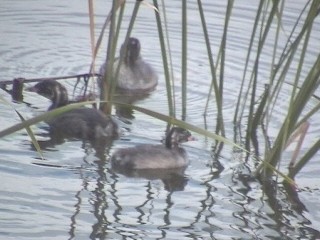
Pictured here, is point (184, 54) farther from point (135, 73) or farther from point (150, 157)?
point (135, 73)

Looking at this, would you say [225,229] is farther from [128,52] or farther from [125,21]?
[125,21]

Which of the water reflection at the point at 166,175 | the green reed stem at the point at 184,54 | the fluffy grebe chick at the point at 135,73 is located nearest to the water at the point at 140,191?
the water reflection at the point at 166,175

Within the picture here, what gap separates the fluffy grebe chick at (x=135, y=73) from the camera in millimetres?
9344

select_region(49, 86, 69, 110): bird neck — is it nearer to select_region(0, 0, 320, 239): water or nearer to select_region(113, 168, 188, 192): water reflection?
select_region(0, 0, 320, 239): water

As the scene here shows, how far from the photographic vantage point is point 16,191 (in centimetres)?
651

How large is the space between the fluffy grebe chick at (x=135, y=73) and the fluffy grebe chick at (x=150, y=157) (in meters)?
1.95

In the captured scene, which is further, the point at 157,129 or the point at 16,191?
the point at 157,129

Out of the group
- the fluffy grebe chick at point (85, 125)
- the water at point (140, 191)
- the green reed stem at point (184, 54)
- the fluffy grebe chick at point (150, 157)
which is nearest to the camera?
the water at point (140, 191)

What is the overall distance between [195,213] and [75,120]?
5.79 feet

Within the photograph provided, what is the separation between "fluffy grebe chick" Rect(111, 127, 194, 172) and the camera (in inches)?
280

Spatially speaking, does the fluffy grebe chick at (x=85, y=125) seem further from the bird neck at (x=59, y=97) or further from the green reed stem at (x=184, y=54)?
the green reed stem at (x=184, y=54)

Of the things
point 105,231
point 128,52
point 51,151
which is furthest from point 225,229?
point 128,52

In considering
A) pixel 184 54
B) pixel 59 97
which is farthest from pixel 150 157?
pixel 59 97

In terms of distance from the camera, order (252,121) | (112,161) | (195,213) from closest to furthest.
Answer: (195,213), (112,161), (252,121)
